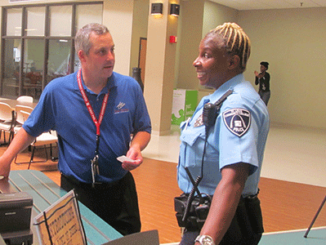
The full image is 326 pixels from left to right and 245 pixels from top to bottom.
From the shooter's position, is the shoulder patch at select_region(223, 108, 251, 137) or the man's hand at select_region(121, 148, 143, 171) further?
the man's hand at select_region(121, 148, 143, 171)

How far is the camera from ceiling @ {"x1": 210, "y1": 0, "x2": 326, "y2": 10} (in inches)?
426

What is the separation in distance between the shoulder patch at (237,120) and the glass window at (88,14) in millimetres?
9895

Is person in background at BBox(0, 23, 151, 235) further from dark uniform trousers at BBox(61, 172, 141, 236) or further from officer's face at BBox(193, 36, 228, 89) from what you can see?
officer's face at BBox(193, 36, 228, 89)

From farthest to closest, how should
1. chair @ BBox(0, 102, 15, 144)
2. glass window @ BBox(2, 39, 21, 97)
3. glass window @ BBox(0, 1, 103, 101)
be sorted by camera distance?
glass window @ BBox(2, 39, 21, 97)
glass window @ BBox(0, 1, 103, 101)
chair @ BBox(0, 102, 15, 144)

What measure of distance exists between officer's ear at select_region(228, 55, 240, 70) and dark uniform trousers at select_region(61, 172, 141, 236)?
98cm

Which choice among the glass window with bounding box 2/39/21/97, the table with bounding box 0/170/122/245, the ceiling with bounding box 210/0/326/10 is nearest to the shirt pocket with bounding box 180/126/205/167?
the table with bounding box 0/170/122/245

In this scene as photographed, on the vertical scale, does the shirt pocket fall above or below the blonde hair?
below

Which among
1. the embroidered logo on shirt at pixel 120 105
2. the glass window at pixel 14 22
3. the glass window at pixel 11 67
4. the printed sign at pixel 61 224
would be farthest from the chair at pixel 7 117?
the glass window at pixel 14 22

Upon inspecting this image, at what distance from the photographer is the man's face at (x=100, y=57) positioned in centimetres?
183

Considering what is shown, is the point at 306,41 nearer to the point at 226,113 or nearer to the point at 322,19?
the point at 322,19

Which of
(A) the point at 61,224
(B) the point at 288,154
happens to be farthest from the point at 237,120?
(B) the point at 288,154

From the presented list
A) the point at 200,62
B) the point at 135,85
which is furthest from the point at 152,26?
the point at 200,62

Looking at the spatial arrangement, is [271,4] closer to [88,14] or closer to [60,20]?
[88,14]

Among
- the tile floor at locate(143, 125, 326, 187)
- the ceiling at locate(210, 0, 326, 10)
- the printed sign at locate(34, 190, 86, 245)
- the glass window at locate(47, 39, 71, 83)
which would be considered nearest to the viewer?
the printed sign at locate(34, 190, 86, 245)
